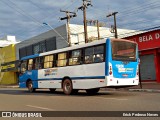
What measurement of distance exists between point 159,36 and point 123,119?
2198cm

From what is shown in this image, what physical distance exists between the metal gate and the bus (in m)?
12.9

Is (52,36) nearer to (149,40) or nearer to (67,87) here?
(149,40)

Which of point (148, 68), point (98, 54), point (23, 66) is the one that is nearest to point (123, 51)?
point (98, 54)

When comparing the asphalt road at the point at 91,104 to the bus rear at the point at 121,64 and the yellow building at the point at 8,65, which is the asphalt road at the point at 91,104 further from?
the yellow building at the point at 8,65

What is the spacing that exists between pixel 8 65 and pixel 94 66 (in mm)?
47317

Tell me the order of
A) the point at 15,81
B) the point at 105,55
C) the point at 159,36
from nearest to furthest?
the point at 105,55, the point at 159,36, the point at 15,81

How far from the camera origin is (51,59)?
21328mm

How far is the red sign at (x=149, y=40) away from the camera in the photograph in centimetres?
2991

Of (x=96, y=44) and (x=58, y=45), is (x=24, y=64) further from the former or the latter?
(x=58, y=45)

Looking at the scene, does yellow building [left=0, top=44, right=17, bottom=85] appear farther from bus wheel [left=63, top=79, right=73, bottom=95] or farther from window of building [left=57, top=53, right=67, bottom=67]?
bus wheel [left=63, top=79, right=73, bottom=95]

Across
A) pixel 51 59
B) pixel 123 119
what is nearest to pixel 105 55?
pixel 51 59

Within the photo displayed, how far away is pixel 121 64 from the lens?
1681 centimetres

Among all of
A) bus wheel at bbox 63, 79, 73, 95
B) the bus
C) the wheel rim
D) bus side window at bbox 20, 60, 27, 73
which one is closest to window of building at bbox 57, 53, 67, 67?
the bus

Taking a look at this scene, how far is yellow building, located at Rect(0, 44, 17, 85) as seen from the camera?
201ft
